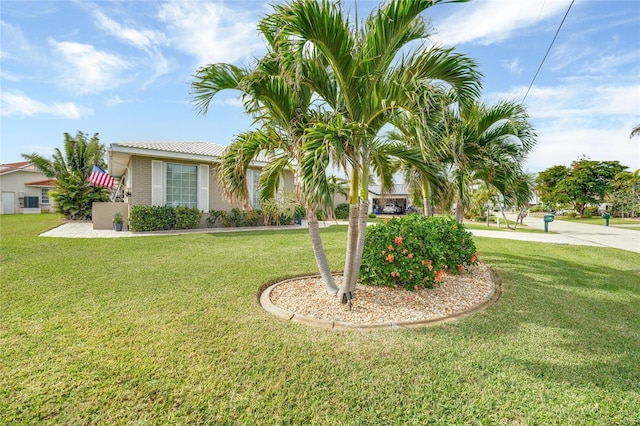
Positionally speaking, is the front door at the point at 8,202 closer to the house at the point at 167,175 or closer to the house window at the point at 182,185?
the house at the point at 167,175

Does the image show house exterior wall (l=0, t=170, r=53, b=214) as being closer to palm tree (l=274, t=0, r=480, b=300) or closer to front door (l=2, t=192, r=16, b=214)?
front door (l=2, t=192, r=16, b=214)

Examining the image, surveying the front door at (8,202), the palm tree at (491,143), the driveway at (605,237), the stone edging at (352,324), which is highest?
the palm tree at (491,143)

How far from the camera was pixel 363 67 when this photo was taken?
3668mm

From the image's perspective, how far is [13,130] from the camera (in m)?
14.7

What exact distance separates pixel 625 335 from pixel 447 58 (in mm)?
4089

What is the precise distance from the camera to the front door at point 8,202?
94.8 ft

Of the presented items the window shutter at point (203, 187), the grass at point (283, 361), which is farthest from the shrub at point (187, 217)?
the grass at point (283, 361)

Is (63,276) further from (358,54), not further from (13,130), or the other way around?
(13,130)

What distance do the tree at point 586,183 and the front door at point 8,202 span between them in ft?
194

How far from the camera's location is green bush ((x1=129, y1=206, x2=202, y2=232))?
1275 centimetres

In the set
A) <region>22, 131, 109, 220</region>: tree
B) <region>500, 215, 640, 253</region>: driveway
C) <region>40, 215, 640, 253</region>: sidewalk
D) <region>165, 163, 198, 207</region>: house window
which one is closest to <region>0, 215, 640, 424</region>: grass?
<region>40, 215, 640, 253</region>: sidewalk

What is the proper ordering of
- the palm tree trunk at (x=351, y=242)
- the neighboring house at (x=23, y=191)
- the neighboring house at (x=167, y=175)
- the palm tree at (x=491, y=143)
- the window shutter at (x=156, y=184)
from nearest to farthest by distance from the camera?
1. the palm tree trunk at (x=351, y=242)
2. the palm tree at (x=491, y=143)
3. the neighboring house at (x=167, y=175)
4. the window shutter at (x=156, y=184)
5. the neighboring house at (x=23, y=191)

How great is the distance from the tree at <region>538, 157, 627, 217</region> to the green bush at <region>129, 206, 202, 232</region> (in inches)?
1597

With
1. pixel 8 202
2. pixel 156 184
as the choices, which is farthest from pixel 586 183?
pixel 8 202
